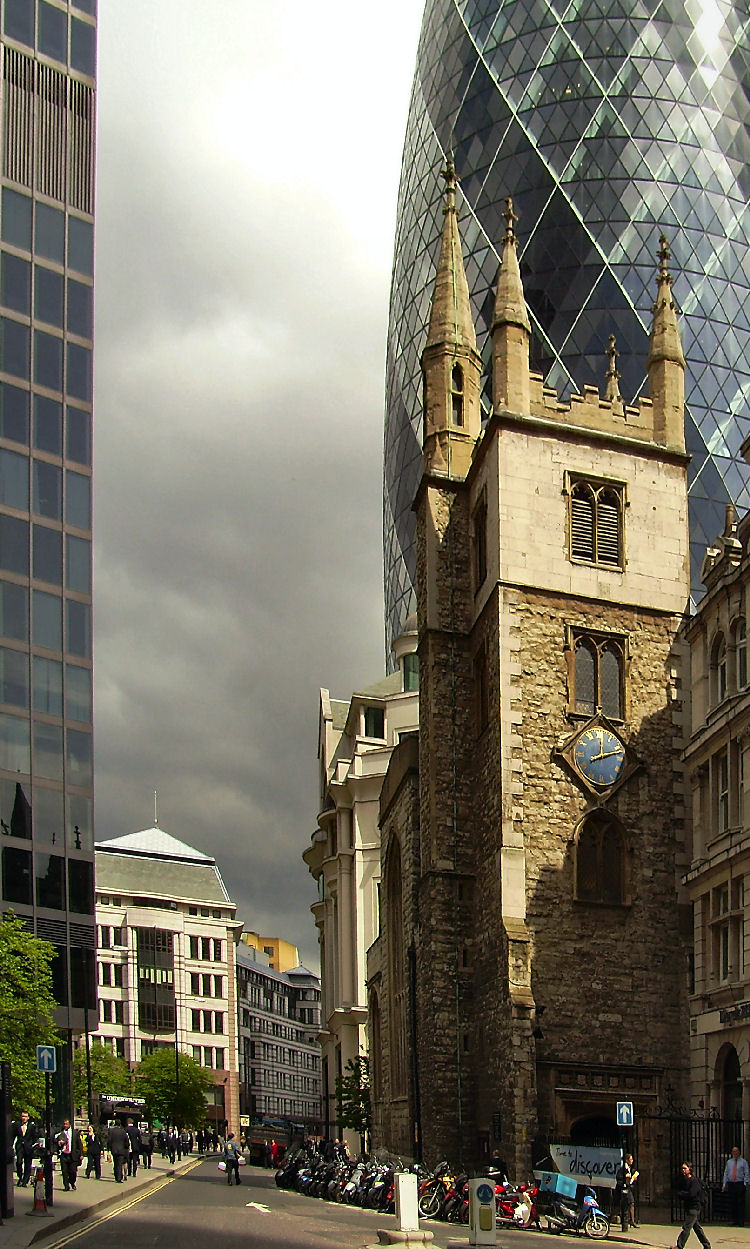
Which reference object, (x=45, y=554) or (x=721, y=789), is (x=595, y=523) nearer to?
(x=721, y=789)

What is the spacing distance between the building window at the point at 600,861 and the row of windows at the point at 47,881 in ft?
84.6

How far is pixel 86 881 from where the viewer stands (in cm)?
6175

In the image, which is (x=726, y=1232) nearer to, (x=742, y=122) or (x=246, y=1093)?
(x=742, y=122)

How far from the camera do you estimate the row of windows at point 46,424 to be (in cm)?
6028

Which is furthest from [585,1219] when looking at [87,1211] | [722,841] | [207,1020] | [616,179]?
[207,1020]

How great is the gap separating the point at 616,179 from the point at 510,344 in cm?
3404

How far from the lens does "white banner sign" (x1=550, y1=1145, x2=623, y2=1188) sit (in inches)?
1201

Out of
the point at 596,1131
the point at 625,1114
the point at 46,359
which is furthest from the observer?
the point at 46,359

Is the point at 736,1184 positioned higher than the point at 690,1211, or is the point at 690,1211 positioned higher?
the point at 690,1211

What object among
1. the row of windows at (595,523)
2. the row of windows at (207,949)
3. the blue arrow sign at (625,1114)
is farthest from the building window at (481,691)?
the row of windows at (207,949)

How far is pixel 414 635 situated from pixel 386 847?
30648 mm

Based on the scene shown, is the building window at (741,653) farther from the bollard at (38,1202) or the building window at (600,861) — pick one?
the bollard at (38,1202)

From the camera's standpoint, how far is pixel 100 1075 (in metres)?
86.8

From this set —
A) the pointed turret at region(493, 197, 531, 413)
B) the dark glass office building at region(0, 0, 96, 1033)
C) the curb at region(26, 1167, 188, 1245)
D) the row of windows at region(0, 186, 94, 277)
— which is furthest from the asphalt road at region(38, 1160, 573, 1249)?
the row of windows at region(0, 186, 94, 277)
